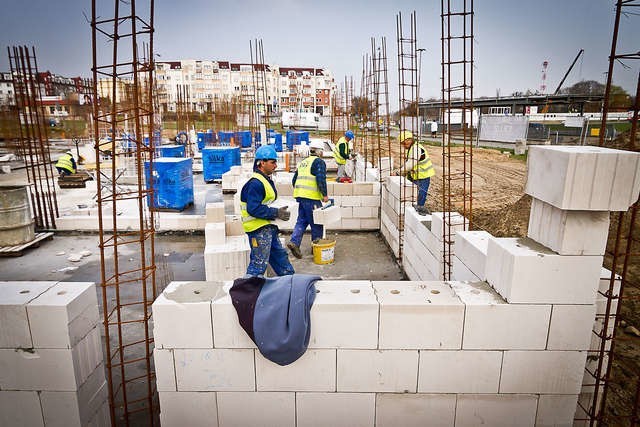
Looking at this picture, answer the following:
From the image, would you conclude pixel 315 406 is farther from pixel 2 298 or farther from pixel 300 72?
pixel 300 72

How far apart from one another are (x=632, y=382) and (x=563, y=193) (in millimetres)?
2672

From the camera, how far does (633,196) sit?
96.8 inches

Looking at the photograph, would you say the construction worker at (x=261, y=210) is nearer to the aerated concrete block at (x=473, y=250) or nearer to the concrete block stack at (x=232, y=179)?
the aerated concrete block at (x=473, y=250)

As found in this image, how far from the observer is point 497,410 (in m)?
2.93

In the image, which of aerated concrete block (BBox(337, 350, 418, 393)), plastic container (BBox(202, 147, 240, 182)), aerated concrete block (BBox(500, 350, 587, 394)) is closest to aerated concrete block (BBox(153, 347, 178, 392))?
aerated concrete block (BBox(337, 350, 418, 393))

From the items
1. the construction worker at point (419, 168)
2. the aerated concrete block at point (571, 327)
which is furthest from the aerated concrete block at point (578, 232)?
the construction worker at point (419, 168)

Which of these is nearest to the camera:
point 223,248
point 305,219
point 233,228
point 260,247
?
point 260,247

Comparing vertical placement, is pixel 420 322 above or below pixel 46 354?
above

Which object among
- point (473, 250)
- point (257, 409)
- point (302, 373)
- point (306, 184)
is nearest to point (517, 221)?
point (306, 184)

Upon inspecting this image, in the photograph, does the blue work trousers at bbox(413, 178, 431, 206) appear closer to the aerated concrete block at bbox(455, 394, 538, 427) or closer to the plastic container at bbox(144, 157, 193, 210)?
the aerated concrete block at bbox(455, 394, 538, 427)

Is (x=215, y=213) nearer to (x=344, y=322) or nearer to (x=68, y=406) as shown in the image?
(x=68, y=406)

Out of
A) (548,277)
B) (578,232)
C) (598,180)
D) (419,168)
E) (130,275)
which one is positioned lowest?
(130,275)

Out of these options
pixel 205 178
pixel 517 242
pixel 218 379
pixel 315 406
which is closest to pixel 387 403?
pixel 315 406

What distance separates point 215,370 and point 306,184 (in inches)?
181
